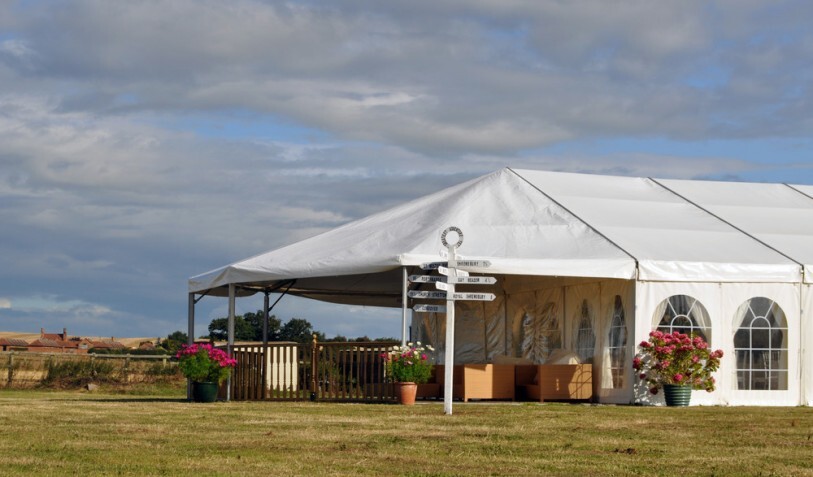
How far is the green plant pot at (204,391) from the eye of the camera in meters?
18.0

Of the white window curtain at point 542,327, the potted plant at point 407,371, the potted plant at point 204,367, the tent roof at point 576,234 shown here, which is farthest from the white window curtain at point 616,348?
the potted plant at point 204,367

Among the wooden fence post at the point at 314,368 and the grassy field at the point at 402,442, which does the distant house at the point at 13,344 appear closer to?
the wooden fence post at the point at 314,368

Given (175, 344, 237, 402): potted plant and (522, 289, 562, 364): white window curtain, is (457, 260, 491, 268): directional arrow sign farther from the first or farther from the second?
(522, 289, 562, 364): white window curtain

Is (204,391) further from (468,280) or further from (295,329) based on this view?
(295,329)

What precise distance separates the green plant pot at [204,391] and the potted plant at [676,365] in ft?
20.8

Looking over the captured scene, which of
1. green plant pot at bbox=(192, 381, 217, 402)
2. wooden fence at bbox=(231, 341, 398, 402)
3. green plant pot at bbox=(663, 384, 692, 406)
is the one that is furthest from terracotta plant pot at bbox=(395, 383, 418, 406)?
green plant pot at bbox=(663, 384, 692, 406)

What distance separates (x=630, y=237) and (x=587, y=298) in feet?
4.37

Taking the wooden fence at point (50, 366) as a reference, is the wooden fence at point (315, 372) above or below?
above

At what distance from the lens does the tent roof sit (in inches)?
672

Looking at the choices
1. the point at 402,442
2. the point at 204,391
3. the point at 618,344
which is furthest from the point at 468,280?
the point at 204,391

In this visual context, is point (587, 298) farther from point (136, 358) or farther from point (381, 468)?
point (136, 358)

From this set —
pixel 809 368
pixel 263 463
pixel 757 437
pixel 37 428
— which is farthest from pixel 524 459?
pixel 809 368

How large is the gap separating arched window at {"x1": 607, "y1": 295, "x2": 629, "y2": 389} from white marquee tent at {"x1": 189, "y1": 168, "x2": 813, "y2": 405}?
3cm

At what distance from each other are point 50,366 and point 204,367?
1184 cm
